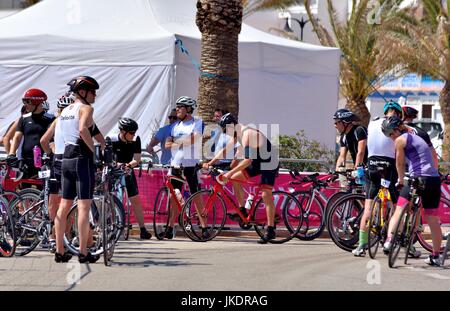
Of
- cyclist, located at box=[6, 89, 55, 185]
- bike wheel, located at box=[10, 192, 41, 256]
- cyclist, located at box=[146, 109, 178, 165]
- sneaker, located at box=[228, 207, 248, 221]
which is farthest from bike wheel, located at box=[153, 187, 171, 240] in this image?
bike wheel, located at box=[10, 192, 41, 256]

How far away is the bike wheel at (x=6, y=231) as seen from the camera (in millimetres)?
10617

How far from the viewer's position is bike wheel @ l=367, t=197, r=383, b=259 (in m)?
11.5

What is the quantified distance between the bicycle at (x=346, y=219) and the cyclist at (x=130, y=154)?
256 cm

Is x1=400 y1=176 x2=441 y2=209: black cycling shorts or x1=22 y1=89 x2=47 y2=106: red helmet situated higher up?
x1=22 y1=89 x2=47 y2=106: red helmet

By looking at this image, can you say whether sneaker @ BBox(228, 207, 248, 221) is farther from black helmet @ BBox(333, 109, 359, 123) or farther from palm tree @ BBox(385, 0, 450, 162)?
palm tree @ BBox(385, 0, 450, 162)

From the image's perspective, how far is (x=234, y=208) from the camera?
13.6 meters

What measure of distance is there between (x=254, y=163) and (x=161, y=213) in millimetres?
1487

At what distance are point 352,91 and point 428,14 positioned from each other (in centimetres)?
320

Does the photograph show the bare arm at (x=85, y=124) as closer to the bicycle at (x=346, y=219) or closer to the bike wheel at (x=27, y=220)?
the bike wheel at (x=27, y=220)

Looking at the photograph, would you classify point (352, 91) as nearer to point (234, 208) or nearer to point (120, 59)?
point (120, 59)

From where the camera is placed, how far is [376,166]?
11773 millimetres

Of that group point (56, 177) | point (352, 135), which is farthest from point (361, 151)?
point (56, 177)

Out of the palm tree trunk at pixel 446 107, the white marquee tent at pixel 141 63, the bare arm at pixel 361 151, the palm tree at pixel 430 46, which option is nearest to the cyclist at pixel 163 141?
the bare arm at pixel 361 151

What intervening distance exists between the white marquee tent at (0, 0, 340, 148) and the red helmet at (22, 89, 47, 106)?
7.07 m
